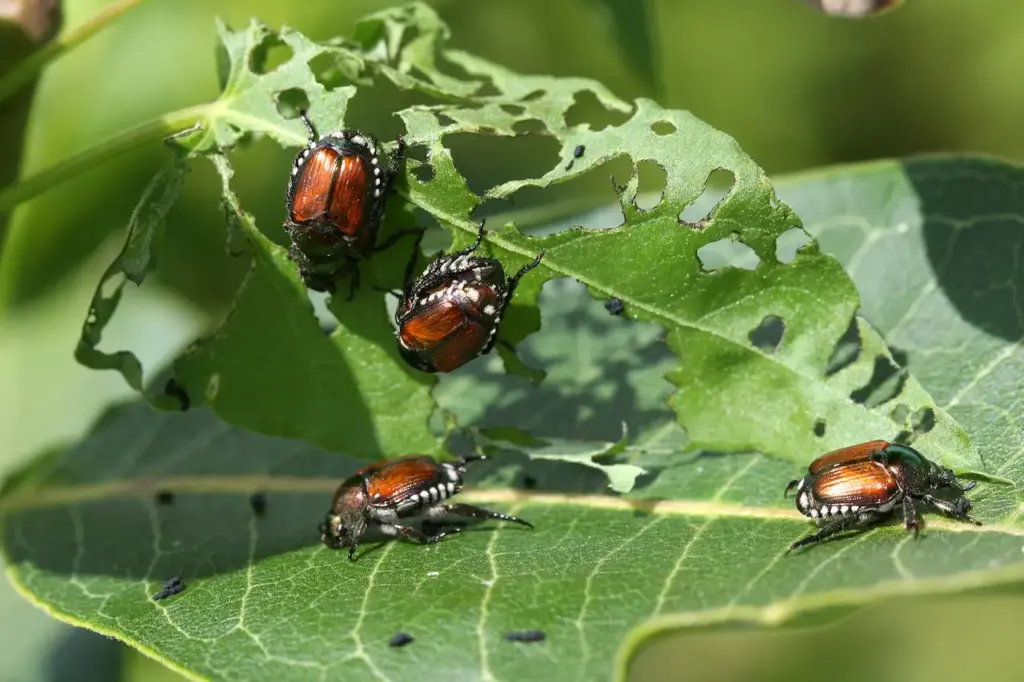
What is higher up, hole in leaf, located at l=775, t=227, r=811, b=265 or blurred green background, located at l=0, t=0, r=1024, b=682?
hole in leaf, located at l=775, t=227, r=811, b=265

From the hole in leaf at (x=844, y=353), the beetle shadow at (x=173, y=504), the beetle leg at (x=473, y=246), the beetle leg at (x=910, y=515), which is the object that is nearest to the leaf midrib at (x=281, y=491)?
the beetle shadow at (x=173, y=504)

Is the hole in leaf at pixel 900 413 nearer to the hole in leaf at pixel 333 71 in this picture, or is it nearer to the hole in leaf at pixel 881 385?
the hole in leaf at pixel 881 385

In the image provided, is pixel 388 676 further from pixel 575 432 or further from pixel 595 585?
pixel 575 432

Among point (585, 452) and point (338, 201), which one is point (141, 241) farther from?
point (585, 452)

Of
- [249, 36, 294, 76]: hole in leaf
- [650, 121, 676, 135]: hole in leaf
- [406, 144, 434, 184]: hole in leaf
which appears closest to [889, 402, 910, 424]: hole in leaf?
[650, 121, 676, 135]: hole in leaf

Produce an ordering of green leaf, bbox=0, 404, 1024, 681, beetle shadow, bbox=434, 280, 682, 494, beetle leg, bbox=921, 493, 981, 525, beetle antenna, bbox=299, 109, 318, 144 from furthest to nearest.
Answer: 1. beetle shadow, bbox=434, 280, 682, 494
2. beetle antenna, bbox=299, 109, 318, 144
3. beetle leg, bbox=921, 493, 981, 525
4. green leaf, bbox=0, 404, 1024, 681

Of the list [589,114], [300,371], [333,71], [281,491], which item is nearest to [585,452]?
[300,371]

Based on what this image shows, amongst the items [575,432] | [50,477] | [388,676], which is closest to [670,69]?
[575,432]

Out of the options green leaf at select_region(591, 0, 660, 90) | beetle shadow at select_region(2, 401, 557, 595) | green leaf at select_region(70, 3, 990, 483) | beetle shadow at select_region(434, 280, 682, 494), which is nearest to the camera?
green leaf at select_region(70, 3, 990, 483)

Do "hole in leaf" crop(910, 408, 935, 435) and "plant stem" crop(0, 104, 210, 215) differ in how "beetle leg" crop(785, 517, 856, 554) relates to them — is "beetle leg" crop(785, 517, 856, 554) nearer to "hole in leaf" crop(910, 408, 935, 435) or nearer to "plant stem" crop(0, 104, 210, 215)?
"hole in leaf" crop(910, 408, 935, 435)
